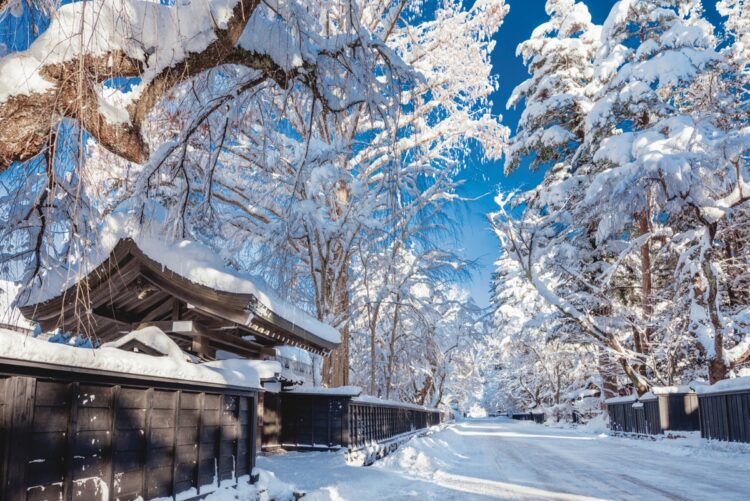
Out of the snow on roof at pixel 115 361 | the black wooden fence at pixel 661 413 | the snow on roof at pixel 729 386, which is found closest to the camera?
the snow on roof at pixel 115 361

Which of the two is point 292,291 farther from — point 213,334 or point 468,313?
point 468,313

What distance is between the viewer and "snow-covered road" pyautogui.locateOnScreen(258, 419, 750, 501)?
826 centimetres

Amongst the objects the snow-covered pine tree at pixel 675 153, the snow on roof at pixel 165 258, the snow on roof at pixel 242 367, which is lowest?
the snow on roof at pixel 242 367

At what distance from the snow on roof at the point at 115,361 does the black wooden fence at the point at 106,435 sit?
80 millimetres

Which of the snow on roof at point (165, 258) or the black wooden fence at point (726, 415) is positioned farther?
the black wooden fence at point (726, 415)

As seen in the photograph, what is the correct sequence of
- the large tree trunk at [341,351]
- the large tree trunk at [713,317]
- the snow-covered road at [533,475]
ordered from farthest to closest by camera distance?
the large tree trunk at [713,317] → the large tree trunk at [341,351] → the snow-covered road at [533,475]

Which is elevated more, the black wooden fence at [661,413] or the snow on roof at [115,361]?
the snow on roof at [115,361]

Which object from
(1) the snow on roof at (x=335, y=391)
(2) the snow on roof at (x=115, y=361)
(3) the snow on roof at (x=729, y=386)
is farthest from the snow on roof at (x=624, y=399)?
(2) the snow on roof at (x=115, y=361)

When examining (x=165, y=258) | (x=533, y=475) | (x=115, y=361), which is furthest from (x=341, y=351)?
(x=115, y=361)

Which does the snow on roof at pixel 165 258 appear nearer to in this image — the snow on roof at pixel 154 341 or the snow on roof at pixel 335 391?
the snow on roof at pixel 154 341

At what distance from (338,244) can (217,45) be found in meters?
12.4

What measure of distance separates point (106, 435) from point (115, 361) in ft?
2.22

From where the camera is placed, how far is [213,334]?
8289 millimetres

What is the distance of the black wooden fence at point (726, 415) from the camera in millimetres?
12836
